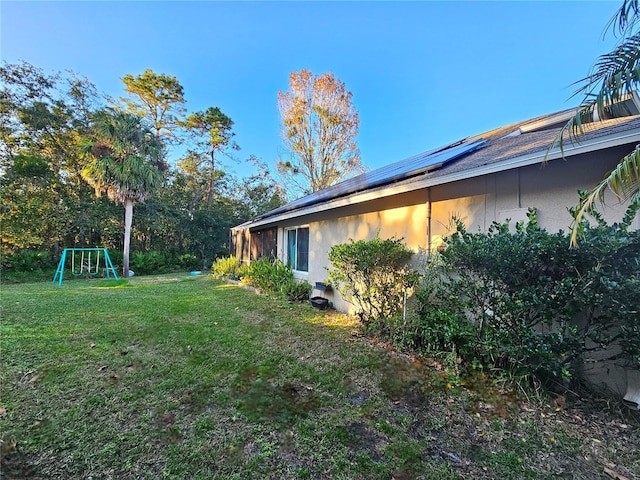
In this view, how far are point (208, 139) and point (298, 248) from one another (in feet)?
53.8

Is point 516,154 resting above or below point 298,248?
above

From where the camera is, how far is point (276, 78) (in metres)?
18.3

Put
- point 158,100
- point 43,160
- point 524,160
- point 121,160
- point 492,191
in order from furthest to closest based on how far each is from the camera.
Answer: point 158,100
point 43,160
point 121,160
point 492,191
point 524,160

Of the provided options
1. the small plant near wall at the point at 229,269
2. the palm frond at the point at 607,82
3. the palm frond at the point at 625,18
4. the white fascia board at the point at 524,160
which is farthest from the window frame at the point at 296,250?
the palm frond at the point at 625,18

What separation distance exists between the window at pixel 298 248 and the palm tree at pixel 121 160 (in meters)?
9.26

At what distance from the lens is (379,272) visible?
16.1 feet

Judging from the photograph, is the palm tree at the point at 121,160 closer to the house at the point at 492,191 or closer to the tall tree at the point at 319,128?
the tall tree at the point at 319,128

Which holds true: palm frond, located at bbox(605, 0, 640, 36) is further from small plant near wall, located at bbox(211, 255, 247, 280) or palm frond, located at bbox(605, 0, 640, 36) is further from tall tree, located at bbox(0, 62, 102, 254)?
tall tree, located at bbox(0, 62, 102, 254)

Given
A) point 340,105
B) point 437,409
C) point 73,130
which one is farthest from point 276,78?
point 437,409

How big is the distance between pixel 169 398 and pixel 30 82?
1985cm

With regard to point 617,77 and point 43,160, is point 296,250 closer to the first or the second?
point 617,77

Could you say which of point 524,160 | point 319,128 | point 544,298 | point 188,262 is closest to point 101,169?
point 188,262

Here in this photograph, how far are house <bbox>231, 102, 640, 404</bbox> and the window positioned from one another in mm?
791

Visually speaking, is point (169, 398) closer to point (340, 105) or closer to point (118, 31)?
point (118, 31)
